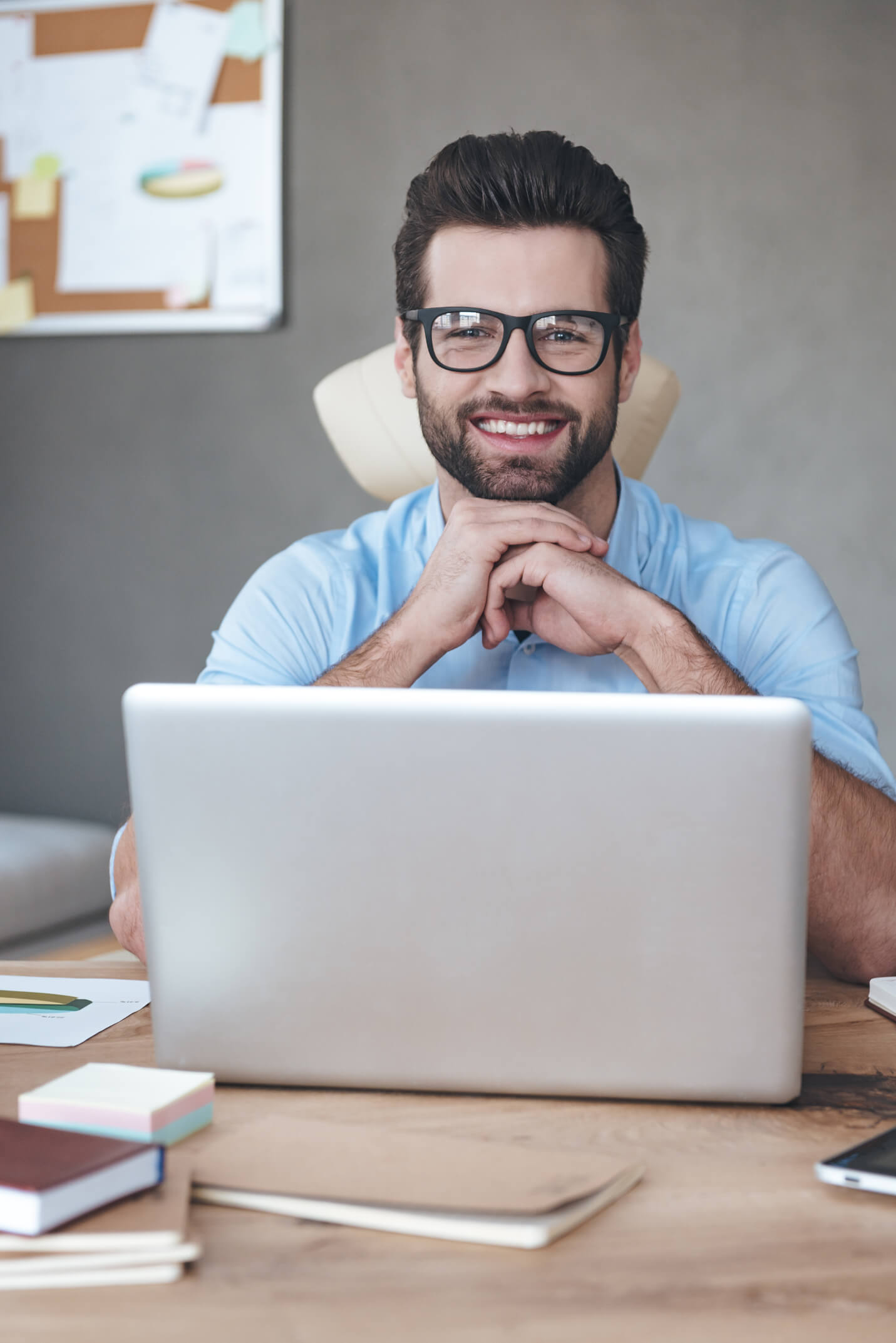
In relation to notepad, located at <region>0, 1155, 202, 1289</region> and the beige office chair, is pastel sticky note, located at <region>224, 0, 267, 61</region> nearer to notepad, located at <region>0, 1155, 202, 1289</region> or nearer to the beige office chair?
the beige office chair

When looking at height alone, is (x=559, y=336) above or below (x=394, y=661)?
above

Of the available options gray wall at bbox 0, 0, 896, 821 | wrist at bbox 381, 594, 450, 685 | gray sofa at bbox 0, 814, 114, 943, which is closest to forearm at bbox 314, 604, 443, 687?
wrist at bbox 381, 594, 450, 685

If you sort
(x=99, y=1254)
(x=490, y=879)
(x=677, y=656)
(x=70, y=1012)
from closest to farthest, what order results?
(x=99, y=1254)
(x=490, y=879)
(x=70, y=1012)
(x=677, y=656)

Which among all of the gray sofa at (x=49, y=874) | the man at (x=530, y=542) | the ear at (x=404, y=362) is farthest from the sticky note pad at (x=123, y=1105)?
the gray sofa at (x=49, y=874)

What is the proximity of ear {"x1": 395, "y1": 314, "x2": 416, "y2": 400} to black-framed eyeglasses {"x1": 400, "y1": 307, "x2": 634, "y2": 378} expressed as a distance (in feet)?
0.38

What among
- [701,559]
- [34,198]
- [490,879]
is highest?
[34,198]

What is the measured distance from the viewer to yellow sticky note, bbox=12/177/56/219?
2.76 m

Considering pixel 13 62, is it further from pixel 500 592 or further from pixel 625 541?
pixel 500 592

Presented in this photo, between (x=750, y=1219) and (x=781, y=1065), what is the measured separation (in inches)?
4.6

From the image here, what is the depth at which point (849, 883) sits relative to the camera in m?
1.05

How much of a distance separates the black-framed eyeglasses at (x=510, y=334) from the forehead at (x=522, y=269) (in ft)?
0.07

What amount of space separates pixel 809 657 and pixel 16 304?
217 cm

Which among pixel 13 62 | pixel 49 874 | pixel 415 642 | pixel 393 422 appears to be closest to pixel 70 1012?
pixel 415 642

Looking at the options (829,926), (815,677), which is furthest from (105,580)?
(829,926)
